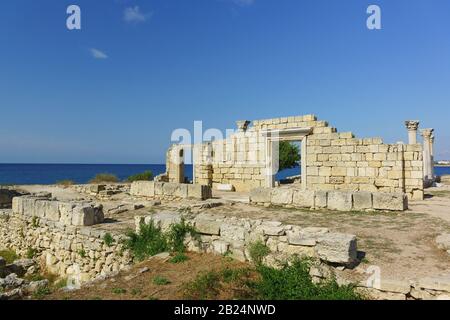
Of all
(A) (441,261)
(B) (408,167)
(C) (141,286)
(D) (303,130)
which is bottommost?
(C) (141,286)

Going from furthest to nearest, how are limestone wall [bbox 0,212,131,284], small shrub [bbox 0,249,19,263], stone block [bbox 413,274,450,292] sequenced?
small shrub [bbox 0,249,19,263] < limestone wall [bbox 0,212,131,284] < stone block [bbox 413,274,450,292]

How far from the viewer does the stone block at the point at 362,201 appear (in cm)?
955

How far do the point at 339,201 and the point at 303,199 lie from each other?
115 centimetres

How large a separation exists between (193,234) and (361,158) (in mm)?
9630

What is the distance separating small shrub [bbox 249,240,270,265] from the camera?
531 centimetres

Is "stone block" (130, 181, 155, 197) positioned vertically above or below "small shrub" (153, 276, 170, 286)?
above

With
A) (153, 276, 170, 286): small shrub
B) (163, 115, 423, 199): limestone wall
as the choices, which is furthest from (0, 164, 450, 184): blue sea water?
(153, 276, 170, 286): small shrub

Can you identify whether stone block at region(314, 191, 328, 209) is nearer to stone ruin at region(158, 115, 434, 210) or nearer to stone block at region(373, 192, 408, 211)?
stone ruin at region(158, 115, 434, 210)

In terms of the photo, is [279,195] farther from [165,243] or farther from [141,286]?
[141,286]

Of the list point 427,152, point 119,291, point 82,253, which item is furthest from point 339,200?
point 427,152

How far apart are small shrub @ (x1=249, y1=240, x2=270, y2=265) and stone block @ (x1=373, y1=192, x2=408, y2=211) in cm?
556

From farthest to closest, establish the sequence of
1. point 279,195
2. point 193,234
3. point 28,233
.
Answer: point 279,195, point 28,233, point 193,234

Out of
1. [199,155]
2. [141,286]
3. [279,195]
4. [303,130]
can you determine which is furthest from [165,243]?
[199,155]
